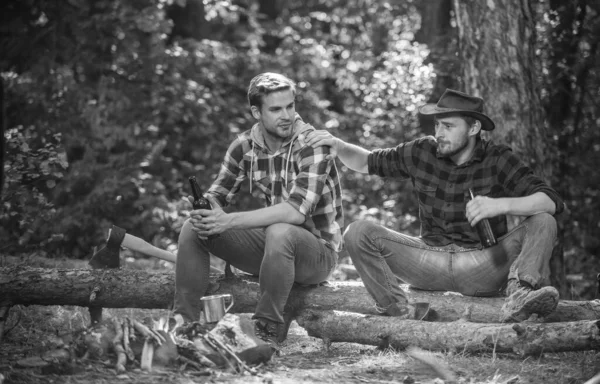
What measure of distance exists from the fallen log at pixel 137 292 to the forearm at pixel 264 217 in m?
0.61

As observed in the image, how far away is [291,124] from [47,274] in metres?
2.02

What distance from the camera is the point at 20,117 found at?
1065 centimetres

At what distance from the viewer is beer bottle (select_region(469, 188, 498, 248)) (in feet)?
17.5

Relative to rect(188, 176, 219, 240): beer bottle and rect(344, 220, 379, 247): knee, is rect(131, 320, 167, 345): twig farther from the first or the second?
rect(344, 220, 379, 247): knee

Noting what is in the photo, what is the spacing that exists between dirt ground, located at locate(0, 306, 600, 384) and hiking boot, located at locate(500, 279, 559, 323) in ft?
0.88

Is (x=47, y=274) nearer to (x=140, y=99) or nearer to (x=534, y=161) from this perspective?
(x=534, y=161)

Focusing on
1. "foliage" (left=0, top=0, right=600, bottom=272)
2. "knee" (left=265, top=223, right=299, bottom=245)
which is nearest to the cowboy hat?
"knee" (left=265, top=223, right=299, bottom=245)

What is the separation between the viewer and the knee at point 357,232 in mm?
5559

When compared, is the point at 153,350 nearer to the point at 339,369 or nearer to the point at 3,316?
the point at 339,369

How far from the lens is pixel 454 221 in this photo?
18.6 feet

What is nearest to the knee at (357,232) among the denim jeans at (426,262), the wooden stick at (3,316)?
the denim jeans at (426,262)

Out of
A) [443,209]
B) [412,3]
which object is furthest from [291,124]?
[412,3]

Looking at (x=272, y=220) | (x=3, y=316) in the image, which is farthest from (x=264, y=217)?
(x=3, y=316)

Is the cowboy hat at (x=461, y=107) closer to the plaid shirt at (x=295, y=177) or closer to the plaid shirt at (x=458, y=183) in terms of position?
the plaid shirt at (x=458, y=183)
